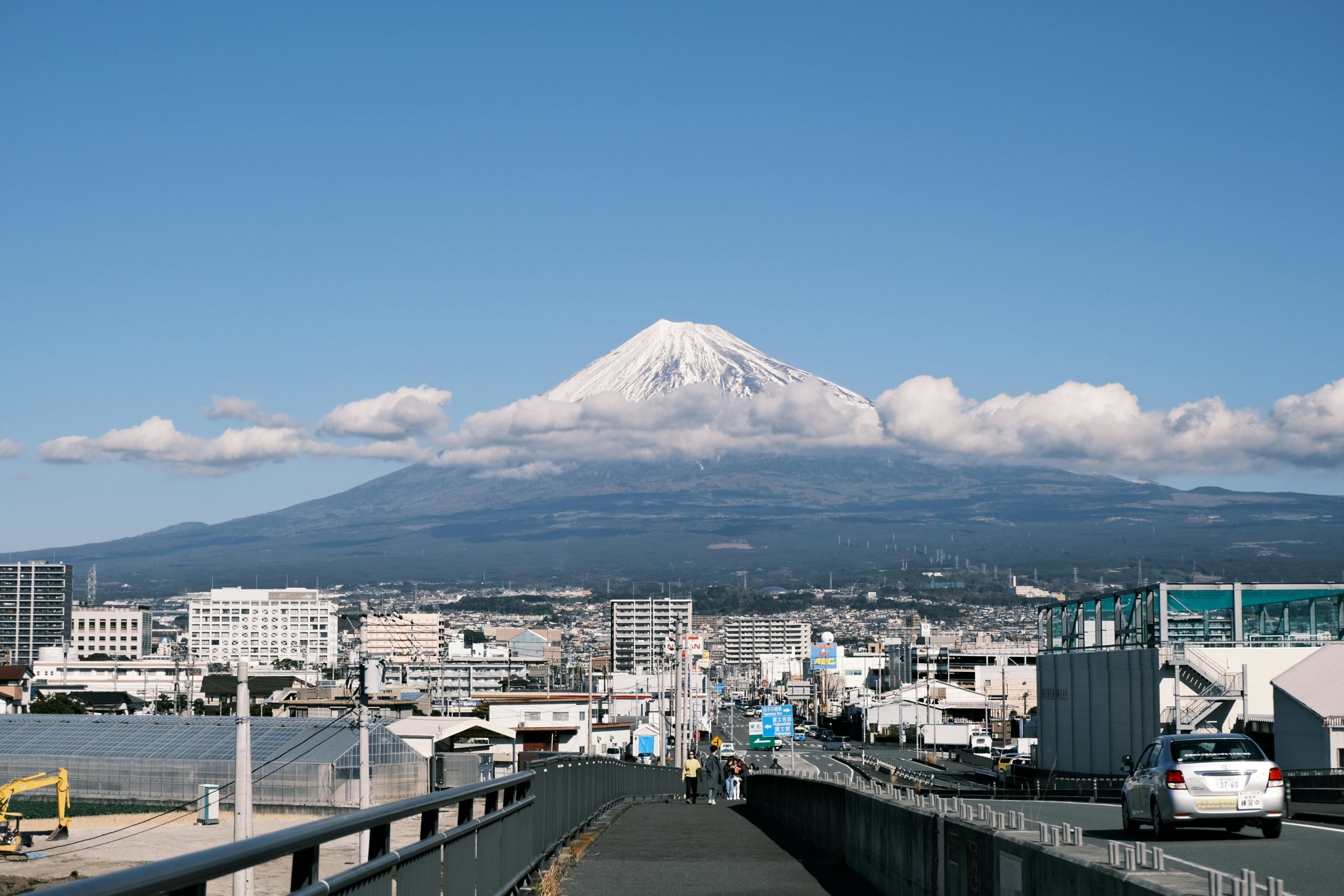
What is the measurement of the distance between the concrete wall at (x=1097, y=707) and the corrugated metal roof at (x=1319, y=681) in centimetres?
758

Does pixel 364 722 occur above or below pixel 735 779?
above

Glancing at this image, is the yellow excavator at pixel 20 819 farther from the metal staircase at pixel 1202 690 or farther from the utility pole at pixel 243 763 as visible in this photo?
the metal staircase at pixel 1202 690

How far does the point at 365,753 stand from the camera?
3359 cm

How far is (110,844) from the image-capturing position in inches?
1879

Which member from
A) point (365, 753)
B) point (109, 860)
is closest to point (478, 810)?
point (365, 753)

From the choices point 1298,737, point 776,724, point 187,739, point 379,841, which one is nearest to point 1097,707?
point 776,724

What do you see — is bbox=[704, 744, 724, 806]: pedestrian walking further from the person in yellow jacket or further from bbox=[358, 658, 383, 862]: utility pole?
bbox=[358, 658, 383, 862]: utility pole

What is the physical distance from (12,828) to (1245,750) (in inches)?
1574

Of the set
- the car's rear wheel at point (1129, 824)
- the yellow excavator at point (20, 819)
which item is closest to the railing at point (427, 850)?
the car's rear wheel at point (1129, 824)

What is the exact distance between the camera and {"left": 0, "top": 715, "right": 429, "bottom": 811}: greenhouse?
58.2 m

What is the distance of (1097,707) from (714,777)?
30.2 m

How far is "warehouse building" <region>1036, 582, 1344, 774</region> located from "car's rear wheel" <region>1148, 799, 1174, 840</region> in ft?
141

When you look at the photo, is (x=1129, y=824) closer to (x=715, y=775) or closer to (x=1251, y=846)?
(x=1251, y=846)

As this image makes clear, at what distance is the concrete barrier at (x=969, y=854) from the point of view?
7781 millimetres
